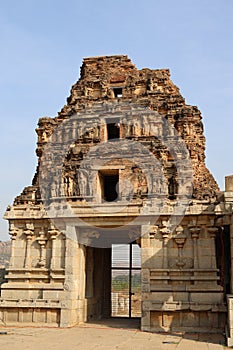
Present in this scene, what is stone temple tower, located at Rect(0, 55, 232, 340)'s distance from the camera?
15719 millimetres

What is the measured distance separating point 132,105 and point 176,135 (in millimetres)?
2978

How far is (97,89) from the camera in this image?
23.1 meters

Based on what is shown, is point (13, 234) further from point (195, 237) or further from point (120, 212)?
point (195, 237)

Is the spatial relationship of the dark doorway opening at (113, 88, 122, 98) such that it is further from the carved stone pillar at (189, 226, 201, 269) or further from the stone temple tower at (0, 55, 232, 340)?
the carved stone pillar at (189, 226, 201, 269)

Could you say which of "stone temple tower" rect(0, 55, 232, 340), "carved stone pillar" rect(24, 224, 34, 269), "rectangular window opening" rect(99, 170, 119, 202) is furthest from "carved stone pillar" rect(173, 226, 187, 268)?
"carved stone pillar" rect(24, 224, 34, 269)

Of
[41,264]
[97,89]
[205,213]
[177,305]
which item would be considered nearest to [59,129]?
[97,89]

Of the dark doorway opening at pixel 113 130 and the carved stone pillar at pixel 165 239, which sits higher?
the dark doorway opening at pixel 113 130

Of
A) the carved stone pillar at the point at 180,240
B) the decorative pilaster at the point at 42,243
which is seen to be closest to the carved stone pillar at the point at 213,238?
the carved stone pillar at the point at 180,240

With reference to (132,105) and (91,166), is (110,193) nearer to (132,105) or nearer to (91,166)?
(91,166)

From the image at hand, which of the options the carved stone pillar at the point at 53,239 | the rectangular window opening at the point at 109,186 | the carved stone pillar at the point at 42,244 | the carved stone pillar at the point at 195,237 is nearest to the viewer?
the carved stone pillar at the point at 195,237

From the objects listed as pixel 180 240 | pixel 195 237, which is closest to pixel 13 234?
pixel 180 240

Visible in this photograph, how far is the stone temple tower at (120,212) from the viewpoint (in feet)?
51.6

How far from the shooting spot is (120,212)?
16312 millimetres

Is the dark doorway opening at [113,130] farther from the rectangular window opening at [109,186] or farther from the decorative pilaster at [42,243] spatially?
the decorative pilaster at [42,243]
